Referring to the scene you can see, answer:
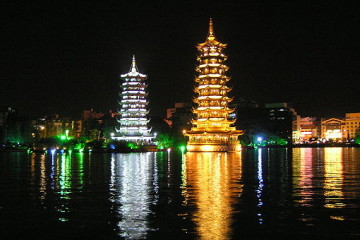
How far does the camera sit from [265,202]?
23188 millimetres

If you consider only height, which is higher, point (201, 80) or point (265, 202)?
point (201, 80)

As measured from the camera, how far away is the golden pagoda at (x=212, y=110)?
111812 mm

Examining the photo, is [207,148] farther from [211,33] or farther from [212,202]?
[212,202]

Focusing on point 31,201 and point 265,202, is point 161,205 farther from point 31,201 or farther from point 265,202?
point 31,201

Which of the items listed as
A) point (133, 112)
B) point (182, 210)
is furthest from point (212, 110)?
point (182, 210)

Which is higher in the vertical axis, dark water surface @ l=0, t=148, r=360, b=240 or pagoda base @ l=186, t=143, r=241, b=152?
pagoda base @ l=186, t=143, r=241, b=152

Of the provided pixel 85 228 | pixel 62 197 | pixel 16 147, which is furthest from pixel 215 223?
pixel 16 147

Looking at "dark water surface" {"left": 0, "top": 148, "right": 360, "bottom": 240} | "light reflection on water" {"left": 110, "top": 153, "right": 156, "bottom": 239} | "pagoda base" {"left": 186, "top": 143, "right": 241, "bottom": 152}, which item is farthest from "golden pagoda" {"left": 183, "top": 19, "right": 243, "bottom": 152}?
"dark water surface" {"left": 0, "top": 148, "right": 360, "bottom": 240}

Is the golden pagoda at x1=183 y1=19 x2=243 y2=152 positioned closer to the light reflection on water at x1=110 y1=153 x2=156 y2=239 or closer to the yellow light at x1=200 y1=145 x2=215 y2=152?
the yellow light at x1=200 y1=145 x2=215 y2=152

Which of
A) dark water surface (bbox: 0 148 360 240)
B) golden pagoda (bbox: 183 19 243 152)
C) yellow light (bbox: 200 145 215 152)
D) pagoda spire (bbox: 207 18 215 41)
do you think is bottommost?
dark water surface (bbox: 0 148 360 240)

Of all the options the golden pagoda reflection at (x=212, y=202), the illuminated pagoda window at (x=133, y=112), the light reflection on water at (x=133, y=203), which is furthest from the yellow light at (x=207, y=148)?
the golden pagoda reflection at (x=212, y=202)

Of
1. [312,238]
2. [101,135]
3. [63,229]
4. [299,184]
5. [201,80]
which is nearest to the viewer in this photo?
[312,238]

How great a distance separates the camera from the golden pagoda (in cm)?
11181

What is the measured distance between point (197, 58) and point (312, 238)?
10188cm
